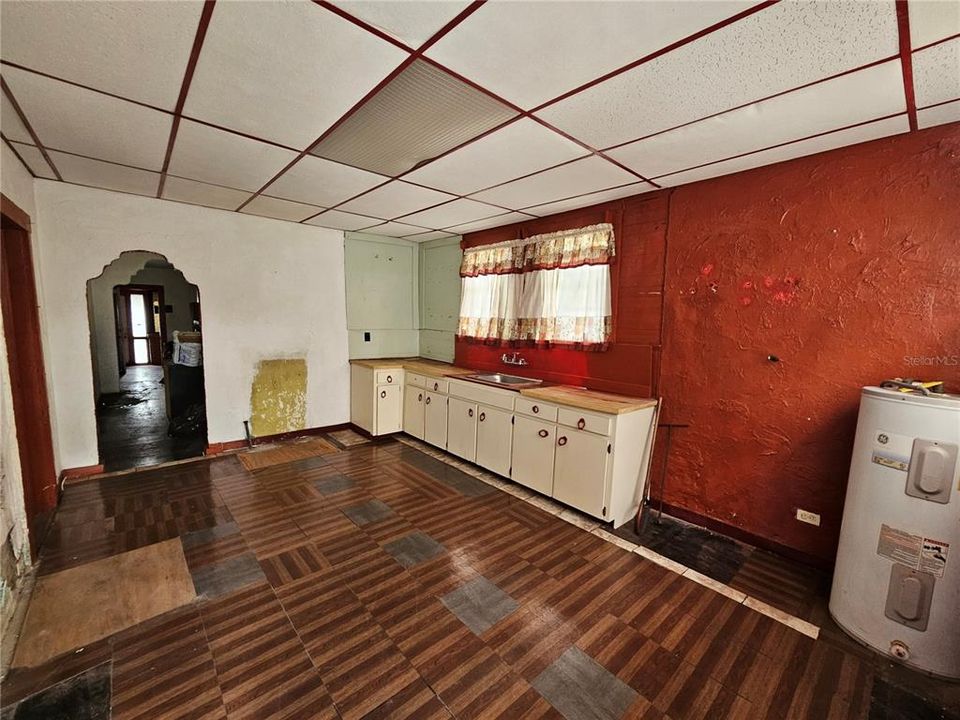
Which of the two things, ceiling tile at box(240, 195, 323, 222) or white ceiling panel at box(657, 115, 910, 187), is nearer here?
white ceiling panel at box(657, 115, 910, 187)

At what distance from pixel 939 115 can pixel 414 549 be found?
11.7 feet

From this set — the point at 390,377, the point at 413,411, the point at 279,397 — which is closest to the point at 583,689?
the point at 413,411

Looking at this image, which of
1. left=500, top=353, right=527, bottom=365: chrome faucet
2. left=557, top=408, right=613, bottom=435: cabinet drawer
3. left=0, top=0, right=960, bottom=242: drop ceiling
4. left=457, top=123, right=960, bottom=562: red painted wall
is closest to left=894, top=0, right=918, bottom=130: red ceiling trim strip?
left=0, top=0, right=960, bottom=242: drop ceiling

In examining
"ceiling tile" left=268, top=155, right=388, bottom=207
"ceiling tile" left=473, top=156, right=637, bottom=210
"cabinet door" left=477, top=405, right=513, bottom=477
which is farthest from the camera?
"cabinet door" left=477, top=405, right=513, bottom=477

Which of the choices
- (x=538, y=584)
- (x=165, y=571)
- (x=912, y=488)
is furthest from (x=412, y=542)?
(x=912, y=488)

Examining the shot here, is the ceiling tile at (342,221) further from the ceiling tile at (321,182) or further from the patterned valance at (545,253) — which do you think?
the patterned valance at (545,253)

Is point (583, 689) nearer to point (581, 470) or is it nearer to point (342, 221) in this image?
point (581, 470)

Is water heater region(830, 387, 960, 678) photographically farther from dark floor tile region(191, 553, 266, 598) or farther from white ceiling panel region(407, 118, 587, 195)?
dark floor tile region(191, 553, 266, 598)

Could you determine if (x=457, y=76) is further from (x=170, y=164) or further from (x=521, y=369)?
(x=521, y=369)

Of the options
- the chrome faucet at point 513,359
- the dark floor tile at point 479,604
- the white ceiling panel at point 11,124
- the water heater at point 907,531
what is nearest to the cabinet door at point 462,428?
the chrome faucet at point 513,359

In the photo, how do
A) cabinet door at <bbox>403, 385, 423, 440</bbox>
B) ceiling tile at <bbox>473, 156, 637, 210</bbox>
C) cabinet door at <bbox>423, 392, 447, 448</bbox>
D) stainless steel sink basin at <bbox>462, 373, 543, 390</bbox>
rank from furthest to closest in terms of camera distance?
cabinet door at <bbox>403, 385, 423, 440</bbox>, cabinet door at <bbox>423, 392, 447, 448</bbox>, stainless steel sink basin at <bbox>462, 373, 543, 390</bbox>, ceiling tile at <bbox>473, 156, 637, 210</bbox>

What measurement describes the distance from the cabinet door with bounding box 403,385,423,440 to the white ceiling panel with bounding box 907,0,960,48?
4.12 meters

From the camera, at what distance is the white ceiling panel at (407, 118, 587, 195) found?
2186mm

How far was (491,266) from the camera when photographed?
14.4 ft
